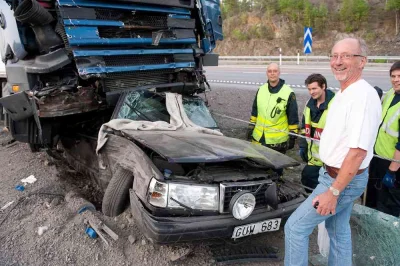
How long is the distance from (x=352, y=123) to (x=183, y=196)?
1255mm

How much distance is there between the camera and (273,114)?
412cm

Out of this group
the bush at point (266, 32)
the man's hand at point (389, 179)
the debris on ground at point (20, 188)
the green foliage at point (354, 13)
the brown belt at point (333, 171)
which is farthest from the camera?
the bush at point (266, 32)

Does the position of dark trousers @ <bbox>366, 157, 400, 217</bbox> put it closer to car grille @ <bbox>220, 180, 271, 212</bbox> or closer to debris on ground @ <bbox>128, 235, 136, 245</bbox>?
car grille @ <bbox>220, 180, 271, 212</bbox>

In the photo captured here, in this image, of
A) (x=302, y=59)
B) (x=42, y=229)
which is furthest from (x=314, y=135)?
(x=302, y=59)

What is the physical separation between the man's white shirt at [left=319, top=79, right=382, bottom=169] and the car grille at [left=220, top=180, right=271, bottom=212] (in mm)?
628

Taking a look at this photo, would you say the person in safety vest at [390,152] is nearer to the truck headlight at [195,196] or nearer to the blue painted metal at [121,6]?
the truck headlight at [195,196]

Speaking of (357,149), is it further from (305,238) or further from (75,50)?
(75,50)

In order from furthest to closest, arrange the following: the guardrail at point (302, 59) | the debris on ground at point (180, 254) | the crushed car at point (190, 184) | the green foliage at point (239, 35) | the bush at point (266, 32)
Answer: the green foliage at point (239, 35)
the bush at point (266, 32)
the guardrail at point (302, 59)
the debris on ground at point (180, 254)
the crushed car at point (190, 184)

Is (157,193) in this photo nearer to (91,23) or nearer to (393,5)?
(91,23)

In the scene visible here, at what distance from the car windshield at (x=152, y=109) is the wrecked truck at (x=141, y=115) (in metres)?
0.01

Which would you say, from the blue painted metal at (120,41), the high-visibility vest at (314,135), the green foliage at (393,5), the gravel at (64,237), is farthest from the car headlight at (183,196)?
the green foliage at (393,5)

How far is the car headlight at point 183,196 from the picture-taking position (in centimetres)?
242

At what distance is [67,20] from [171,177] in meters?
2.41

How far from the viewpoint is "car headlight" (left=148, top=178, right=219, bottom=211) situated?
2.42 meters
